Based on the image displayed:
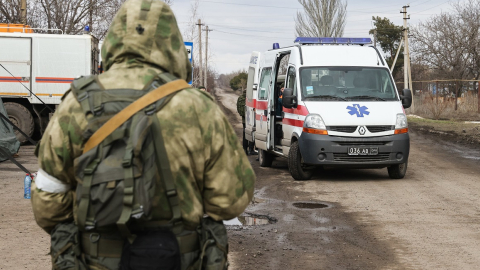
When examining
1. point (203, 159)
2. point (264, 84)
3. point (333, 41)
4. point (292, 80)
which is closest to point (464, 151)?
point (333, 41)

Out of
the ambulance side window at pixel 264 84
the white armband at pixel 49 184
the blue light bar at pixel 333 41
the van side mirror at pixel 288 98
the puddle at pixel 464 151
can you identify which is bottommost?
the puddle at pixel 464 151

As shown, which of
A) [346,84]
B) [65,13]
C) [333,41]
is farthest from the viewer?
[65,13]

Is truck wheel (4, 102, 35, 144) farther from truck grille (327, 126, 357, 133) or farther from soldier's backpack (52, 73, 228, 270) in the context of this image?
soldier's backpack (52, 73, 228, 270)

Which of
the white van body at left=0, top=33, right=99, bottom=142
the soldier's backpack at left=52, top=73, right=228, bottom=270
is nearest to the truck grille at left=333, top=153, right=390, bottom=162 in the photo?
the soldier's backpack at left=52, top=73, right=228, bottom=270

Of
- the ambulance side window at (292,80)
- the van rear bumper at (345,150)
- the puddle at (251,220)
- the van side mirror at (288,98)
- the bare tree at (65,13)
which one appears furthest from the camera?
the bare tree at (65,13)

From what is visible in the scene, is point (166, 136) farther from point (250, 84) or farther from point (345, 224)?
point (250, 84)

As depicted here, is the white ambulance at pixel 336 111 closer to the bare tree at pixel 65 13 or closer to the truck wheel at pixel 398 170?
the truck wheel at pixel 398 170

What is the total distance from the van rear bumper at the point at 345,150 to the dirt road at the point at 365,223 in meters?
0.37

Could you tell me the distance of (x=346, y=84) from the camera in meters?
12.0

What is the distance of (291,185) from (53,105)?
31.8 ft

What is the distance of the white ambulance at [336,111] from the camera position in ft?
37.0

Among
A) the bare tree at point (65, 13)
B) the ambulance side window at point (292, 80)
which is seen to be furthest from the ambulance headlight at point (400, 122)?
the bare tree at point (65, 13)

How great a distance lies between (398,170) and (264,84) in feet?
11.2

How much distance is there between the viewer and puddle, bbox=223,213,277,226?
8.08 m
